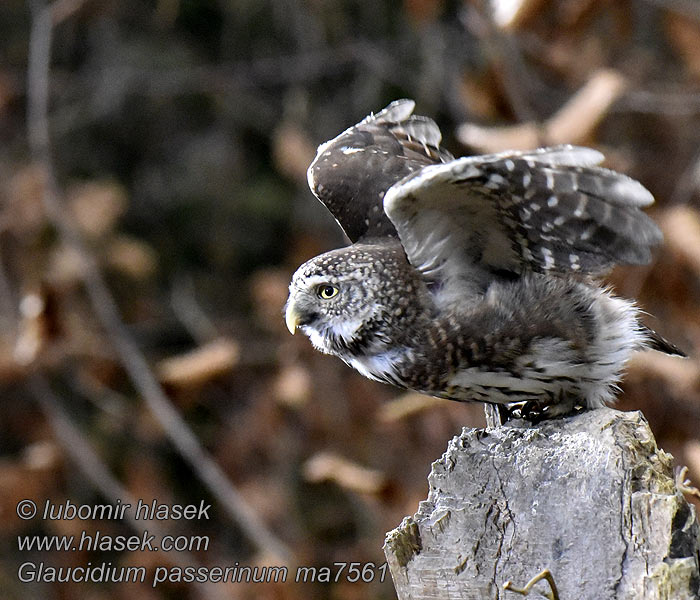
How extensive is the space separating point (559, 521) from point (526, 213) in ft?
3.73

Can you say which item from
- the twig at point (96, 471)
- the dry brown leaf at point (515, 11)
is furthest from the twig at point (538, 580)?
the twig at point (96, 471)

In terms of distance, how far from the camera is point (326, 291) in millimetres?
3643

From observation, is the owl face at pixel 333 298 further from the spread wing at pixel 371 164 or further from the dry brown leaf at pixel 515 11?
the dry brown leaf at pixel 515 11

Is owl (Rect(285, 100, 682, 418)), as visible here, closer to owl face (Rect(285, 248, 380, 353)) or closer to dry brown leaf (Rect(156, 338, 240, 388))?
Answer: owl face (Rect(285, 248, 380, 353))

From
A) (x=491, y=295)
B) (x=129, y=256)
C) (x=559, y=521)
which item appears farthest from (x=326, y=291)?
(x=129, y=256)

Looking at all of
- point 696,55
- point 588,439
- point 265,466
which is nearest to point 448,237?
point 588,439

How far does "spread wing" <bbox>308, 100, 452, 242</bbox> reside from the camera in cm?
409

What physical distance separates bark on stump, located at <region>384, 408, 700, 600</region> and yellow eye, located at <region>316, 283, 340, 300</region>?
3.44 ft

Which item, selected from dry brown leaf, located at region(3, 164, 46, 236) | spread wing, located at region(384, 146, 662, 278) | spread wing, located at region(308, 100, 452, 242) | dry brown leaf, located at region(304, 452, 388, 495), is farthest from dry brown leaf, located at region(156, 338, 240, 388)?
dry brown leaf, located at region(3, 164, 46, 236)

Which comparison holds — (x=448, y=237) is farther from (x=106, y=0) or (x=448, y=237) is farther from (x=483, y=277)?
(x=106, y=0)

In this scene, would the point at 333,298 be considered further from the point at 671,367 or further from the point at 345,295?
the point at 671,367

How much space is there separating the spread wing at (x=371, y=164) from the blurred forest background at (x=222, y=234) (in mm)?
1683

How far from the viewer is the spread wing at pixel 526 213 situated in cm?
297

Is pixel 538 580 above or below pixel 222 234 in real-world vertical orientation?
above
